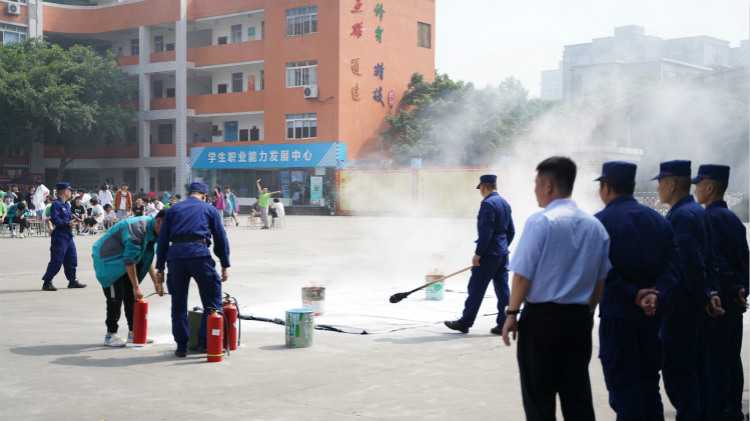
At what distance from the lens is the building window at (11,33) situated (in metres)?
53.0

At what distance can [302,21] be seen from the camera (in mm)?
48781

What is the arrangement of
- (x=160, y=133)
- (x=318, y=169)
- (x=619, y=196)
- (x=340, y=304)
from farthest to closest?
(x=160, y=133), (x=318, y=169), (x=340, y=304), (x=619, y=196)

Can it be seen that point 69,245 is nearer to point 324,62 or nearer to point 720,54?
point 720,54

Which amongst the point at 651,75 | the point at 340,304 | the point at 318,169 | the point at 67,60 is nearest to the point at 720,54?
the point at 651,75

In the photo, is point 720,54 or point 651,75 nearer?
point 720,54

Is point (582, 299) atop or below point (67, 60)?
below

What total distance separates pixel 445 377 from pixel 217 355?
7.42 feet

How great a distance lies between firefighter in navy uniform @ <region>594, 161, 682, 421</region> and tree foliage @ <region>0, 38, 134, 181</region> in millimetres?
48597

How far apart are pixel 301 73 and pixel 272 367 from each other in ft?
142

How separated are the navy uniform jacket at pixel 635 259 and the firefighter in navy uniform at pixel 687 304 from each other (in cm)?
36

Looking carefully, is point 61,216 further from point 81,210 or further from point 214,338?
point 81,210

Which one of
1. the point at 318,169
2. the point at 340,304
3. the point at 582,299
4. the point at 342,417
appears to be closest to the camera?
the point at 582,299

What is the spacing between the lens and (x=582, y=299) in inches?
165

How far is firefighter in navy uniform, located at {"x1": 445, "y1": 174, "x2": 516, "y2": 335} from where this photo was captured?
8.74m
